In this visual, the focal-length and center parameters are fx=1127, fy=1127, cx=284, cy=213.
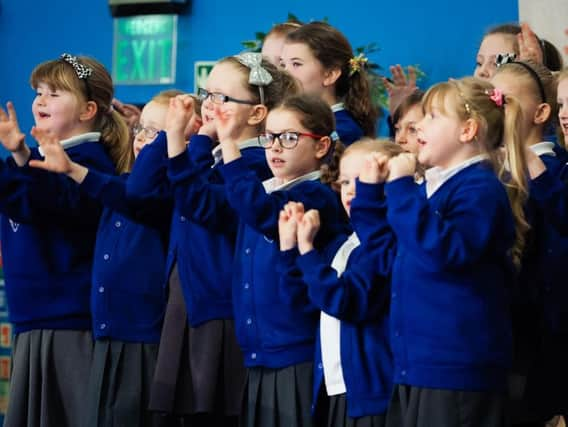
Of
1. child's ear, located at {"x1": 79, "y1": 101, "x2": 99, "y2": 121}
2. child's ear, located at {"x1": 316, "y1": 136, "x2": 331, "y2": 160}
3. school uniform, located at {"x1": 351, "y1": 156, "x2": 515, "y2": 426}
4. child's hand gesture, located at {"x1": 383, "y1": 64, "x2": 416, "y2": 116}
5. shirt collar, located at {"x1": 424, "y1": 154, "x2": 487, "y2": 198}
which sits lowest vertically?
school uniform, located at {"x1": 351, "y1": 156, "x2": 515, "y2": 426}

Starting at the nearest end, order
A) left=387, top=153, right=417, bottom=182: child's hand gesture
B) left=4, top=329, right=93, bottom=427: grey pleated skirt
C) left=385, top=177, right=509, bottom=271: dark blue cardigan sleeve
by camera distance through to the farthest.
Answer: left=385, top=177, right=509, bottom=271: dark blue cardigan sleeve < left=387, top=153, right=417, bottom=182: child's hand gesture < left=4, top=329, right=93, bottom=427: grey pleated skirt

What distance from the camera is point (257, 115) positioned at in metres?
3.63

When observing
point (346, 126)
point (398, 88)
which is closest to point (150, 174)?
point (346, 126)

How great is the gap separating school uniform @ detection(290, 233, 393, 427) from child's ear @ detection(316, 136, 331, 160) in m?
0.39

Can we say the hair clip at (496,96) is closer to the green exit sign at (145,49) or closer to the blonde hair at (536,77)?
the blonde hair at (536,77)

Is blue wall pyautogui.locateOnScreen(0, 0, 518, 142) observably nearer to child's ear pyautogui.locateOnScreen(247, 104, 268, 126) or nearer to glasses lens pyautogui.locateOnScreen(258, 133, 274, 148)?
child's ear pyautogui.locateOnScreen(247, 104, 268, 126)

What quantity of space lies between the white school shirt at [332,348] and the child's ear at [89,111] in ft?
4.24

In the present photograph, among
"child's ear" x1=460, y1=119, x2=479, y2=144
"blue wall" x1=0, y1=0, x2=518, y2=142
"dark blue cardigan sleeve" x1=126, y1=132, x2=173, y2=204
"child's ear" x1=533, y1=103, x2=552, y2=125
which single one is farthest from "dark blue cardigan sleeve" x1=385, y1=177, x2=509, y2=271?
"blue wall" x1=0, y1=0, x2=518, y2=142

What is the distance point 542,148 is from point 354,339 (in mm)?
876

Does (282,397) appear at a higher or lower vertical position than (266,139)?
lower

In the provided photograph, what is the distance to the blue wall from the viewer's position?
6.26 meters

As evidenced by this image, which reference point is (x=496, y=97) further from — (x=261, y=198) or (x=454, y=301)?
(x=261, y=198)

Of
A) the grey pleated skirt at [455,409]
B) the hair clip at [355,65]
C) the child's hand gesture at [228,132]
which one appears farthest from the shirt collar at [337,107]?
the grey pleated skirt at [455,409]

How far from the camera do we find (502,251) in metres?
2.87
